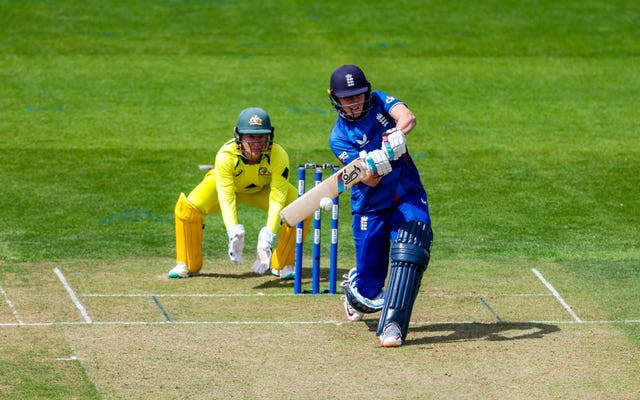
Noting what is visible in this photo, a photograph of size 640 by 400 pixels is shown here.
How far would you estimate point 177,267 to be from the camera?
1268cm

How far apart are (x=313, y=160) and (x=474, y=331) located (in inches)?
301

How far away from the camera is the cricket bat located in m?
10.1

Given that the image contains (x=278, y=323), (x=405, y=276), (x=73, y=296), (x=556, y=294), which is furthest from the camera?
(x=556, y=294)

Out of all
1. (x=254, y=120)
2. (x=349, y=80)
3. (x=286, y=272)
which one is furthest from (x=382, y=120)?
(x=286, y=272)

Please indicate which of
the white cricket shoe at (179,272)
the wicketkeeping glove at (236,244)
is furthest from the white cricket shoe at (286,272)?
the wicketkeeping glove at (236,244)

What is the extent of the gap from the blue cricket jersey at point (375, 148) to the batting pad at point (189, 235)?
263cm

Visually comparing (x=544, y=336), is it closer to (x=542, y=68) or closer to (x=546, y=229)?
(x=546, y=229)

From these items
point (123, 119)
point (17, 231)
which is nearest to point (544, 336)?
point (17, 231)

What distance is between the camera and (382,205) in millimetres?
10398

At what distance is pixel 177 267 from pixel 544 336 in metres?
3.99

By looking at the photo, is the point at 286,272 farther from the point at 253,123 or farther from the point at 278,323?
the point at 278,323

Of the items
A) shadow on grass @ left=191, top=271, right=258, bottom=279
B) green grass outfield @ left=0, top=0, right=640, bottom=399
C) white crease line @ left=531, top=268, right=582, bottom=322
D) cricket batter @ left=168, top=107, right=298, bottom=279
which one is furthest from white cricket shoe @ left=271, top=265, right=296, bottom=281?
white crease line @ left=531, top=268, right=582, bottom=322

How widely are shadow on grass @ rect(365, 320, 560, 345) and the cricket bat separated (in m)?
1.15

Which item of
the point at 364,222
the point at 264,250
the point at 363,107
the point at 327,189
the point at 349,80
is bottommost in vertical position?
the point at 264,250
